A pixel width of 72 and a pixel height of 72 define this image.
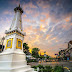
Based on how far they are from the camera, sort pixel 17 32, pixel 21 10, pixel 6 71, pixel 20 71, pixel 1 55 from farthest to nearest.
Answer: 1. pixel 21 10
2. pixel 17 32
3. pixel 1 55
4. pixel 20 71
5. pixel 6 71

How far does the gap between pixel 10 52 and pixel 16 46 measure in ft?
3.25

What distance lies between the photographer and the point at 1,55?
21.1 feet

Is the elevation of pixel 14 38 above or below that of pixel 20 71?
above

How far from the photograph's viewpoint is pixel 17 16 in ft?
28.7

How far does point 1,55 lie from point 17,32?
3250mm

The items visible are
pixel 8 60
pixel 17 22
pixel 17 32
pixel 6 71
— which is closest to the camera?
pixel 6 71

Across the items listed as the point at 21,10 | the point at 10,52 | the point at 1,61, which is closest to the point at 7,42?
the point at 10,52

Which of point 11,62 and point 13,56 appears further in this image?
point 13,56

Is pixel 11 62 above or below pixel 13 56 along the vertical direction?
below

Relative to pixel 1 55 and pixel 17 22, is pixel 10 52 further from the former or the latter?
pixel 17 22

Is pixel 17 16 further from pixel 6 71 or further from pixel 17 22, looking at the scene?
pixel 6 71

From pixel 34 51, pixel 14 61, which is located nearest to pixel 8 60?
pixel 14 61

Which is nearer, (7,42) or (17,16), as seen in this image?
(7,42)

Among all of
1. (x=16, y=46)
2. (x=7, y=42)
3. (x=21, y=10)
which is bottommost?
(x=16, y=46)
